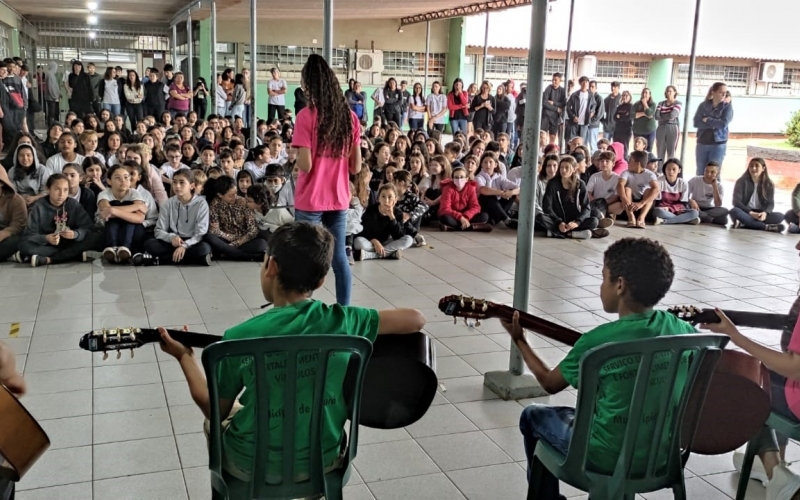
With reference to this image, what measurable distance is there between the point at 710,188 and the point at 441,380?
662cm

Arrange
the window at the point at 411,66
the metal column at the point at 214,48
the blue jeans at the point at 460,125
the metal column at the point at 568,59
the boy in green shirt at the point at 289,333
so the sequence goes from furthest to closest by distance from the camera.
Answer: the window at the point at 411,66
the blue jeans at the point at 460,125
the metal column at the point at 214,48
the metal column at the point at 568,59
the boy in green shirt at the point at 289,333

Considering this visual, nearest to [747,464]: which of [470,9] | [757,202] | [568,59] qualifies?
[757,202]

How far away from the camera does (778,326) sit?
8.75ft

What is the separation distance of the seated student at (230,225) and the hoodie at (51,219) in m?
1.06

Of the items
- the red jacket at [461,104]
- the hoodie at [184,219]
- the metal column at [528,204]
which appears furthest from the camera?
the red jacket at [461,104]

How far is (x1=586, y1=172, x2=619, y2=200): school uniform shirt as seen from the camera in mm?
9273

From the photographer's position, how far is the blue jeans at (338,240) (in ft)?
15.1

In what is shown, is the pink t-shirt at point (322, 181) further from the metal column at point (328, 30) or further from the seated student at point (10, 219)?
the seated student at point (10, 219)

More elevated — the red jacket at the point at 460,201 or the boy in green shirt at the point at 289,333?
the boy in green shirt at the point at 289,333

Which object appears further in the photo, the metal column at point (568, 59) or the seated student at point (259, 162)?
the metal column at point (568, 59)

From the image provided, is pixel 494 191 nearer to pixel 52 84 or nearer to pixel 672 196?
pixel 672 196

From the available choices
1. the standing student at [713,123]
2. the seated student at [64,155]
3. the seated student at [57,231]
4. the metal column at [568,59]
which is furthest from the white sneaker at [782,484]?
the metal column at [568,59]

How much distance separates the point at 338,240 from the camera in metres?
4.71

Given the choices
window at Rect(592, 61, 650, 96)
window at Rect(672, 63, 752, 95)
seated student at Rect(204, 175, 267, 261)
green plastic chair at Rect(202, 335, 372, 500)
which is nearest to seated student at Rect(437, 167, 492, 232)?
seated student at Rect(204, 175, 267, 261)
